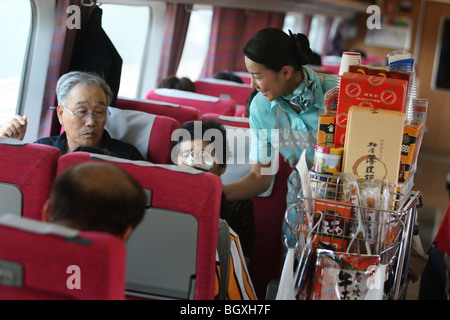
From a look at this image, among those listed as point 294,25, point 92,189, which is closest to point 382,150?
A: point 92,189

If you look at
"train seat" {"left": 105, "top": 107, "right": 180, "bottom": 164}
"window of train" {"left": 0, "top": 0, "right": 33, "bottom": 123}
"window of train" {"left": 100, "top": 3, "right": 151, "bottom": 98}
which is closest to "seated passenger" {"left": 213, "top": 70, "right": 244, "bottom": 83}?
"window of train" {"left": 100, "top": 3, "right": 151, "bottom": 98}

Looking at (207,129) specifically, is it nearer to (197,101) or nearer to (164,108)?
(164,108)

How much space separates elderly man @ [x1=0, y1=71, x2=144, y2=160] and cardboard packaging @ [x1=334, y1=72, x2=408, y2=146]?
60.7 inches

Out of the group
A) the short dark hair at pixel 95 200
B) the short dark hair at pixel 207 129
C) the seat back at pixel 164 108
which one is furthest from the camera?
the seat back at pixel 164 108

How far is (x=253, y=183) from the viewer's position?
3.20 metres

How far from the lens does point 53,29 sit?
3.96m

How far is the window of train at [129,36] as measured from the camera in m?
5.38

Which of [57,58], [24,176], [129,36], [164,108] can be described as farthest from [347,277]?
[129,36]

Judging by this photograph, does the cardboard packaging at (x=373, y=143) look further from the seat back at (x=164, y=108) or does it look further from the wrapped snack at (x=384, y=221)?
Answer: the seat back at (x=164, y=108)

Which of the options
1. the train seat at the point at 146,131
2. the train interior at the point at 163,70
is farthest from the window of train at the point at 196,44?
the train seat at the point at 146,131

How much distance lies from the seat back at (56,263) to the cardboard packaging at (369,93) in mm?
1145

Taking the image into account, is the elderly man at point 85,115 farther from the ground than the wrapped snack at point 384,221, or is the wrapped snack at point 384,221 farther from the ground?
the elderly man at point 85,115

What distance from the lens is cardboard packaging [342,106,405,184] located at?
200 cm
